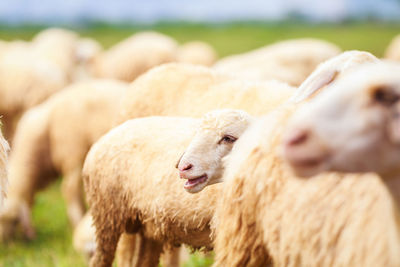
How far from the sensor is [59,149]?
676 cm

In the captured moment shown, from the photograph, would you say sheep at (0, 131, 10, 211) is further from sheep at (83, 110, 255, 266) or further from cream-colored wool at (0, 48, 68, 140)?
cream-colored wool at (0, 48, 68, 140)

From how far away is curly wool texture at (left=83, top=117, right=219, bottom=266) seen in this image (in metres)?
3.13

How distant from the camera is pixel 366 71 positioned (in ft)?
6.18

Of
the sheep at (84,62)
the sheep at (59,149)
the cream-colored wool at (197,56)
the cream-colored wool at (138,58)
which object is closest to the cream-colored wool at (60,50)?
the sheep at (84,62)

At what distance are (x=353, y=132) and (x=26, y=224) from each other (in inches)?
213

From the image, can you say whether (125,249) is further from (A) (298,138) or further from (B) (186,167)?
(A) (298,138)

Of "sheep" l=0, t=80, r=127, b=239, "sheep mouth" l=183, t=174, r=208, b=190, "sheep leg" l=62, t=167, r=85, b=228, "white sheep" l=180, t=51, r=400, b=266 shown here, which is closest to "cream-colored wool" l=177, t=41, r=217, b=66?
"sheep" l=0, t=80, r=127, b=239

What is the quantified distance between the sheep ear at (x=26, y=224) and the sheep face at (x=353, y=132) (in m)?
5.28

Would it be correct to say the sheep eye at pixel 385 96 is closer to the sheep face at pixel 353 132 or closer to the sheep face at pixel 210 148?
the sheep face at pixel 353 132

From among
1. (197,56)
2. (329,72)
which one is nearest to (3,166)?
(329,72)

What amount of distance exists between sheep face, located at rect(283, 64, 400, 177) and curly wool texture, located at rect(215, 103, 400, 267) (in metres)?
0.23

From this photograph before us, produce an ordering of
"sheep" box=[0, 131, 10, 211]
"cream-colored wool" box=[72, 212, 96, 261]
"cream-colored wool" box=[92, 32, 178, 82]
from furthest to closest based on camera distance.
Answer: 1. "cream-colored wool" box=[92, 32, 178, 82]
2. "cream-colored wool" box=[72, 212, 96, 261]
3. "sheep" box=[0, 131, 10, 211]

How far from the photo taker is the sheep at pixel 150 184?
306 cm

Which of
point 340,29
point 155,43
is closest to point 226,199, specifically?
point 155,43
